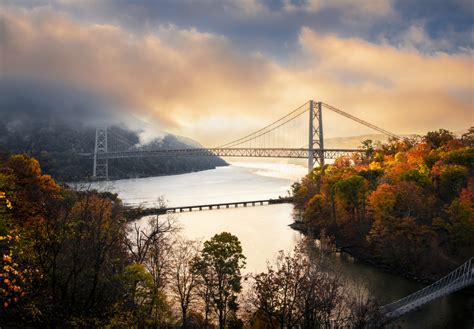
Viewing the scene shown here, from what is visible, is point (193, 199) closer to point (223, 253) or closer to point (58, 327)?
point (223, 253)

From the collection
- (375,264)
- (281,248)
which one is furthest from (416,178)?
(281,248)

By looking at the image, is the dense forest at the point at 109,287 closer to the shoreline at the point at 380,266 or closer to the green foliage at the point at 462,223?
the shoreline at the point at 380,266

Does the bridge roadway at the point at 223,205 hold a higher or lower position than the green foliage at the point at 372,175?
lower

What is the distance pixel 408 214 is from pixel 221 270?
1569cm

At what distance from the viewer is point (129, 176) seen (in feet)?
347

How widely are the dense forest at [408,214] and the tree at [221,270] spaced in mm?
9149

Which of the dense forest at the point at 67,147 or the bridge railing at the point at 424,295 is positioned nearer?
the bridge railing at the point at 424,295

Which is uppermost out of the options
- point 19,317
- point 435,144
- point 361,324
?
point 435,144

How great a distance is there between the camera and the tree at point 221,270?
14.0 metres

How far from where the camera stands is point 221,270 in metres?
14.4

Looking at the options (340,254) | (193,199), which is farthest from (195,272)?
(193,199)

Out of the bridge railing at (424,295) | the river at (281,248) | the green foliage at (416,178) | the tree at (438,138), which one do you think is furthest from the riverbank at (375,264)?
the tree at (438,138)

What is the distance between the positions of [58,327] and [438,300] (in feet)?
56.3

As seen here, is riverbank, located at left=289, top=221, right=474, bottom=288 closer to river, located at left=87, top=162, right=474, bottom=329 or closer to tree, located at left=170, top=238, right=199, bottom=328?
river, located at left=87, top=162, right=474, bottom=329
